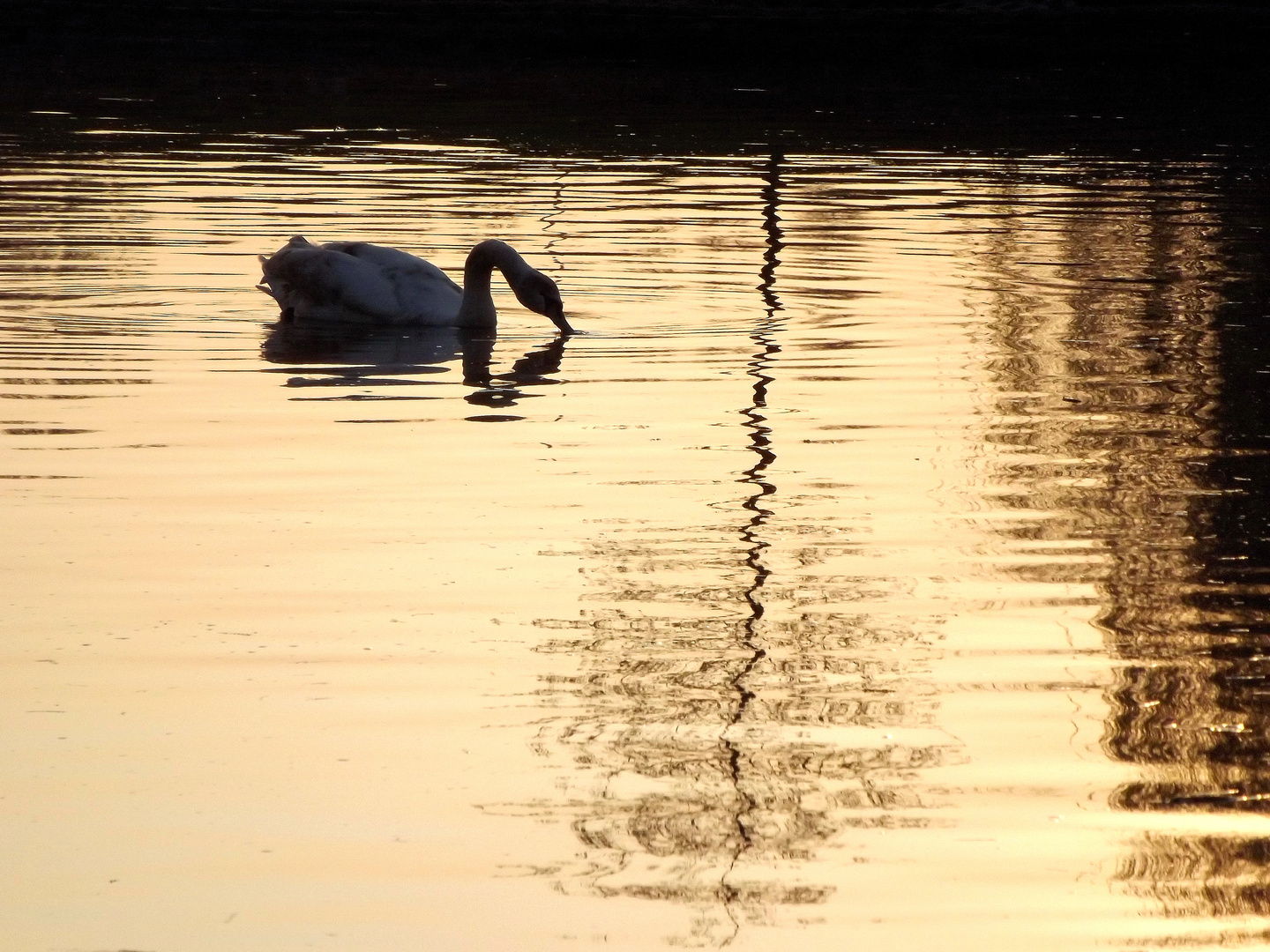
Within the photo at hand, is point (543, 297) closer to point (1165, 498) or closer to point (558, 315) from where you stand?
point (558, 315)

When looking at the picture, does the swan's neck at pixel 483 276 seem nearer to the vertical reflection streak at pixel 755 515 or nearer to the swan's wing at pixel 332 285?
the swan's wing at pixel 332 285

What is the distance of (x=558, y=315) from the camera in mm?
11680

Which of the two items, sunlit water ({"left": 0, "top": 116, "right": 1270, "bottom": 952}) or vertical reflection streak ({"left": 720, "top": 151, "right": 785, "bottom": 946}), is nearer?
sunlit water ({"left": 0, "top": 116, "right": 1270, "bottom": 952})

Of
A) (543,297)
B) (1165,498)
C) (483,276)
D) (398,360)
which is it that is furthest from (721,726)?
(483,276)

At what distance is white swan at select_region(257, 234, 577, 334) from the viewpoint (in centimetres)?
1170

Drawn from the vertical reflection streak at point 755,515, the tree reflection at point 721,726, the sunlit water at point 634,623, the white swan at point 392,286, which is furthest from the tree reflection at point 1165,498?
the white swan at point 392,286

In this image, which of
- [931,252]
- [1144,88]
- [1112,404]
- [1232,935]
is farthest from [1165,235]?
[1144,88]

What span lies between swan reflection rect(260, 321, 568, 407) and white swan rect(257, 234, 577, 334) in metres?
0.08

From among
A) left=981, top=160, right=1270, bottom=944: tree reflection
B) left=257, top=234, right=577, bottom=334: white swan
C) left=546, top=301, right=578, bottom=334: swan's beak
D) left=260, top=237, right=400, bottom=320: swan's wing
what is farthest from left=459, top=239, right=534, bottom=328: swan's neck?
left=981, top=160, right=1270, bottom=944: tree reflection

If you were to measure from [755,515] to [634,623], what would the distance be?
1391 millimetres

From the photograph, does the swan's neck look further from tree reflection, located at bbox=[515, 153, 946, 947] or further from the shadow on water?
tree reflection, located at bbox=[515, 153, 946, 947]

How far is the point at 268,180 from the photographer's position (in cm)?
1847

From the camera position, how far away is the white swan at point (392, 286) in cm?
1170

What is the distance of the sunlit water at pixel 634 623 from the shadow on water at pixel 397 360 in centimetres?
5
